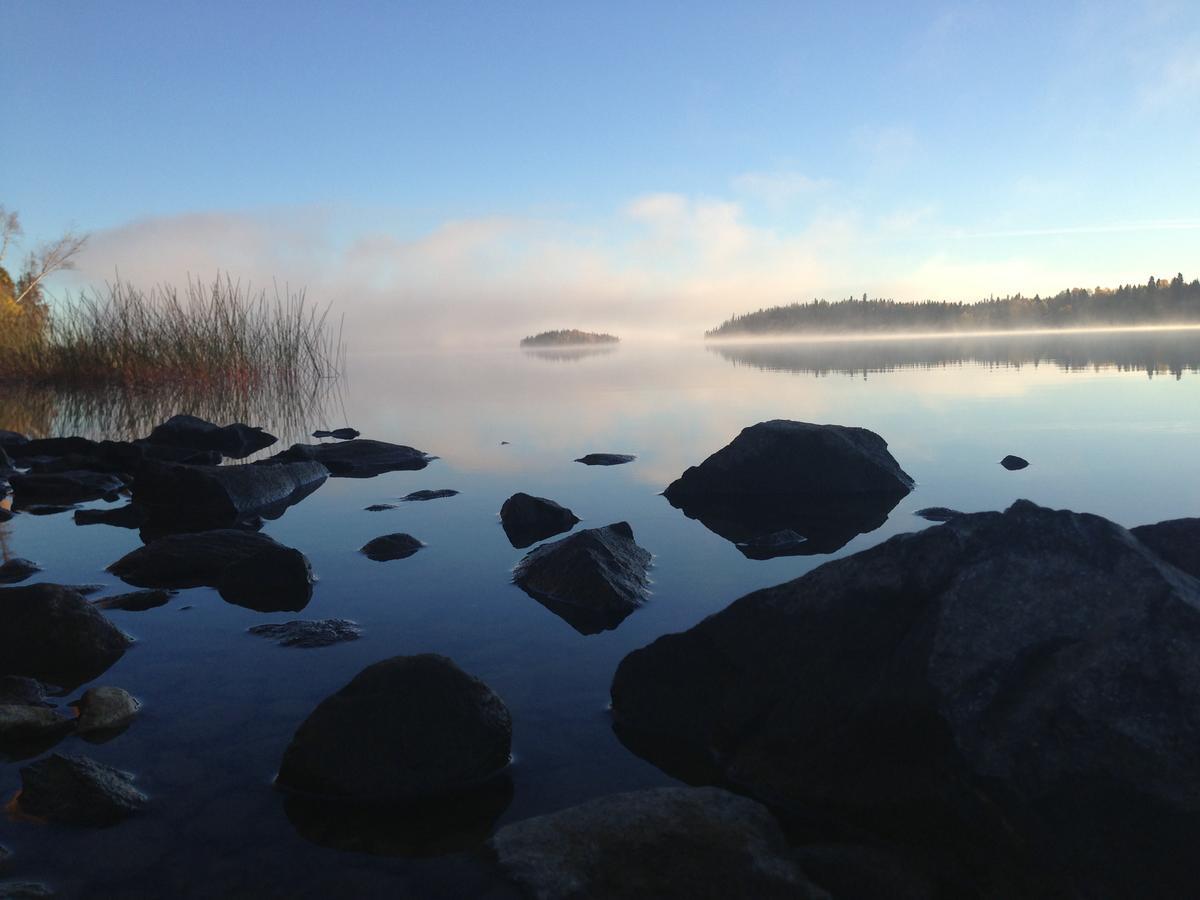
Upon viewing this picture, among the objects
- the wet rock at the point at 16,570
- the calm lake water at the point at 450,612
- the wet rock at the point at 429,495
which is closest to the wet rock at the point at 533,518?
the calm lake water at the point at 450,612

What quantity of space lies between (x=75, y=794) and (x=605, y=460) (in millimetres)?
10238

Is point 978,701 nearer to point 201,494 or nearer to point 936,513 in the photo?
point 936,513

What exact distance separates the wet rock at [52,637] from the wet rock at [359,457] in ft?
24.1

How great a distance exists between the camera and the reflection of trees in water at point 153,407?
19141 mm

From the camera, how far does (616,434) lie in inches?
673

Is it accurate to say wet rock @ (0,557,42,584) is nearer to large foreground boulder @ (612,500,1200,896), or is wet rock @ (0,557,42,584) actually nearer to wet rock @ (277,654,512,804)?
wet rock @ (277,654,512,804)

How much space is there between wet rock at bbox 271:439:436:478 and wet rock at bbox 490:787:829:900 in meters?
10.2

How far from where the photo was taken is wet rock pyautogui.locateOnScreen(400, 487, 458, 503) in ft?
35.3

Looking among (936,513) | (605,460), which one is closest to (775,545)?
(936,513)

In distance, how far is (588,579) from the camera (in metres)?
6.27

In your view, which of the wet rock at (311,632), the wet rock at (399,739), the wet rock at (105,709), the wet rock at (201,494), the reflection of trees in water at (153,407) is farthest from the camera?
the reflection of trees in water at (153,407)

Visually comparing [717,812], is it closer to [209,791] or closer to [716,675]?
[716,675]

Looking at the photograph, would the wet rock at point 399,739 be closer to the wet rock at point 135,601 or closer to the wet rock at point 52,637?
the wet rock at point 52,637

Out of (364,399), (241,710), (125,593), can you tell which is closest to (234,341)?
(364,399)
